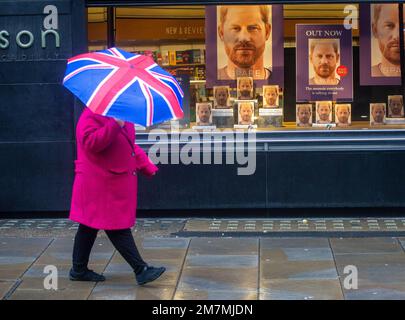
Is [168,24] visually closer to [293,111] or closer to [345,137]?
[293,111]

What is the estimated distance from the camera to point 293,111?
10086 mm

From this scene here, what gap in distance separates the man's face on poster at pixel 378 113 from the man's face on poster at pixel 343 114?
0.29m

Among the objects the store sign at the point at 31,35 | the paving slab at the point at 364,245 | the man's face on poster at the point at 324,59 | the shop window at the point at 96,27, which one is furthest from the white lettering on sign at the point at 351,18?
the store sign at the point at 31,35

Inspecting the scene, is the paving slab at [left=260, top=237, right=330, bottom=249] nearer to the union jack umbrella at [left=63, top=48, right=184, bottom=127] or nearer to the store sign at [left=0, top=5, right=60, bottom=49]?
the union jack umbrella at [left=63, top=48, right=184, bottom=127]

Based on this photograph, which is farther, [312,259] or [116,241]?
[312,259]

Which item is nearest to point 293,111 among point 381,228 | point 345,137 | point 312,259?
point 345,137

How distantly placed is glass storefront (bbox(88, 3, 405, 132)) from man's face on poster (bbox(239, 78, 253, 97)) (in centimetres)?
1

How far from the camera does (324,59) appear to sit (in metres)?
10.0

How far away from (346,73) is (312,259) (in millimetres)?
2968

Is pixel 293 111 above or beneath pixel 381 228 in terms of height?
above

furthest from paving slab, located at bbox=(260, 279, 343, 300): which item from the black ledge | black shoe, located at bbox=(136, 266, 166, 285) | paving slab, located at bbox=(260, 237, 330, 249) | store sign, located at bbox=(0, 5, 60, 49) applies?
store sign, located at bbox=(0, 5, 60, 49)

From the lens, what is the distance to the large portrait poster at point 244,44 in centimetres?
999

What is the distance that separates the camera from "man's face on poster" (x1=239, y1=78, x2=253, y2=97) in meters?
10.1

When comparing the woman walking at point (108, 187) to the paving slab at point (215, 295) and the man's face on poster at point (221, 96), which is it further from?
the man's face on poster at point (221, 96)
